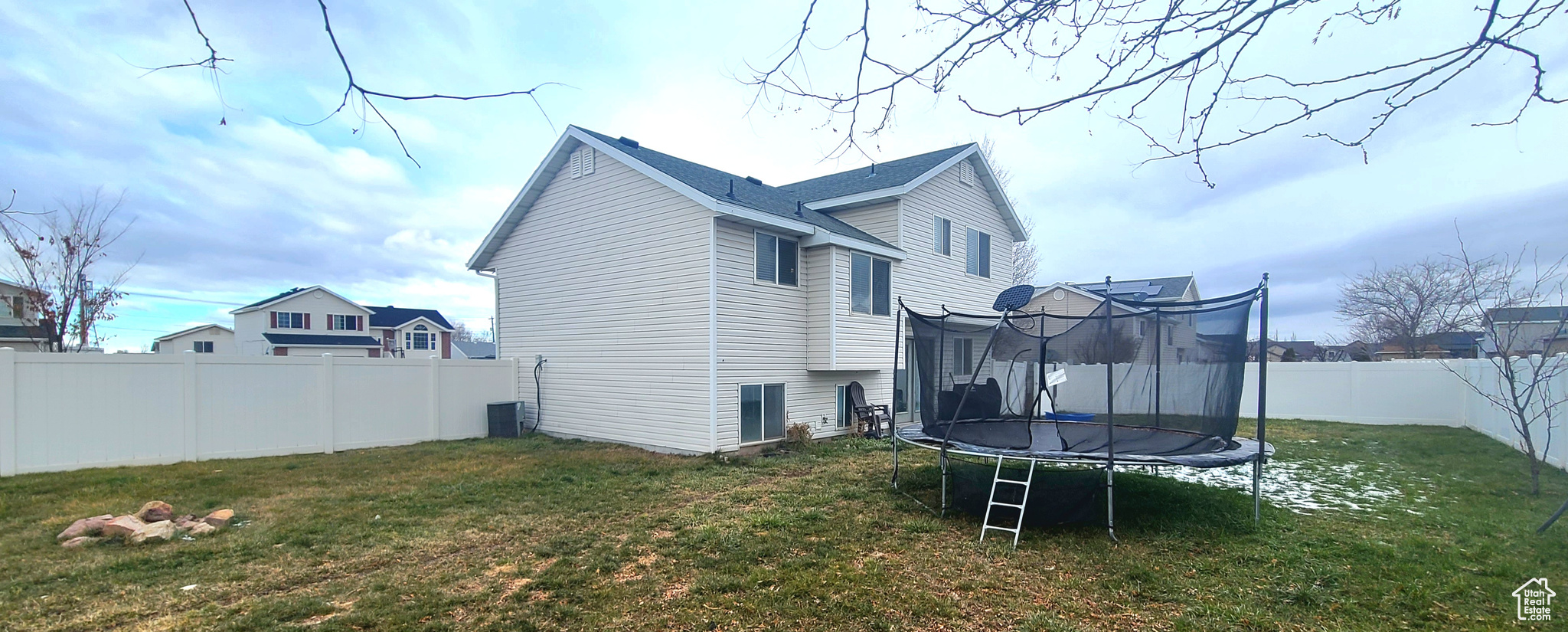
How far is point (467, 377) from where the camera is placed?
487 inches

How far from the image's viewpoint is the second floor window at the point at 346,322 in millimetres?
37969

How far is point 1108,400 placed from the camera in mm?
5480

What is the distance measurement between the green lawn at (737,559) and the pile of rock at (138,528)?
0.14 m

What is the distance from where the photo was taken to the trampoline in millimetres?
5742

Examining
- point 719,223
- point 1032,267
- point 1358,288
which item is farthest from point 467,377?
point 1358,288

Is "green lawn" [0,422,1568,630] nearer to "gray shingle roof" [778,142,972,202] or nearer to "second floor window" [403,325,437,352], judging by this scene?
"gray shingle roof" [778,142,972,202]

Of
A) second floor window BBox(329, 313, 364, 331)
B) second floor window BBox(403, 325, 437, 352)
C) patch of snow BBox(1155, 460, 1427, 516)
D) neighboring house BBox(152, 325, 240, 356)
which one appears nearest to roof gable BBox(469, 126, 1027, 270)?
patch of snow BBox(1155, 460, 1427, 516)

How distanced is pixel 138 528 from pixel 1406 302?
1267 inches

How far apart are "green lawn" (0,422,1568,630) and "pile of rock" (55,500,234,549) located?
0.47 feet

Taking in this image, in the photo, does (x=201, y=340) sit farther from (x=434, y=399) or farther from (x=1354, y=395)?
(x=1354, y=395)

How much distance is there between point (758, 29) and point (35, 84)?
256cm

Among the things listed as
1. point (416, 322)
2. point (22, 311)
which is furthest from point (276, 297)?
point (22, 311)

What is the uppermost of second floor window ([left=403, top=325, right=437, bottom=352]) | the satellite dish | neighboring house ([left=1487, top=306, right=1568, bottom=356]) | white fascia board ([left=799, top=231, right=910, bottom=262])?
white fascia board ([left=799, top=231, right=910, bottom=262])

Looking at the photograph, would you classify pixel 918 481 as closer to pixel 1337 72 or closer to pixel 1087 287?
pixel 1337 72
